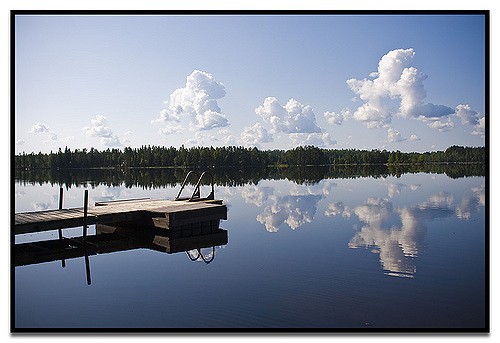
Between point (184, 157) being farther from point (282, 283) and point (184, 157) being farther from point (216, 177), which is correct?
point (282, 283)

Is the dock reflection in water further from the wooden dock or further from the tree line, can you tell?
the tree line

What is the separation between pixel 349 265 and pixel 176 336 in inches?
304

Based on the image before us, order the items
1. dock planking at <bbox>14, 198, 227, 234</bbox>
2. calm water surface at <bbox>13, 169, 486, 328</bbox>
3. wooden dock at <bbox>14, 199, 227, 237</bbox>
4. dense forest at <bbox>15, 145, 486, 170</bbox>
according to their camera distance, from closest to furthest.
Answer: calm water surface at <bbox>13, 169, 486, 328</bbox> → dock planking at <bbox>14, 198, 227, 234</bbox> → wooden dock at <bbox>14, 199, 227, 237</bbox> → dense forest at <bbox>15, 145, 486, 170</bbox>

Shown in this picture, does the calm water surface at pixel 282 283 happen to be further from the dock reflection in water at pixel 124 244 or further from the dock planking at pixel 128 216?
the dock planking at pixel 128 216

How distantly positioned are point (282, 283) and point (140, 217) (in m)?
7.74

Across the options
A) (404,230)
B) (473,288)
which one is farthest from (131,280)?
(404,230)

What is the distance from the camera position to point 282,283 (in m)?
10.6

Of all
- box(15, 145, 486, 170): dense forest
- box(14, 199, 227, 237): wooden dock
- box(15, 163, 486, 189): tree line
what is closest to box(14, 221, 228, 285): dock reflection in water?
box(14, 199, 227, 237): wooden dock

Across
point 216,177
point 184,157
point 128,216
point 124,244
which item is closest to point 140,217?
point 128,216

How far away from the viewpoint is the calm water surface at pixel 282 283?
328 inches

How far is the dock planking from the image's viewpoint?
45.2ft

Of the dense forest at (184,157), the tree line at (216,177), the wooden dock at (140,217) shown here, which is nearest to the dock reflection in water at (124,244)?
the wooden dock at (140,217)
